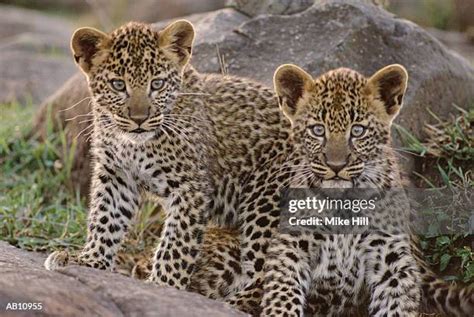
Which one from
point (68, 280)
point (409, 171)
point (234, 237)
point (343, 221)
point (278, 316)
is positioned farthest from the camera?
point (409, 171)

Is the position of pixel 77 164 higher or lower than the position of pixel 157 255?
higher

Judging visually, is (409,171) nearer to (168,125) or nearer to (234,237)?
(234,237)

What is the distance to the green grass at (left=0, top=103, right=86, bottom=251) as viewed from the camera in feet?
33.3

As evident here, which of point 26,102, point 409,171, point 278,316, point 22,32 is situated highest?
point 22,32

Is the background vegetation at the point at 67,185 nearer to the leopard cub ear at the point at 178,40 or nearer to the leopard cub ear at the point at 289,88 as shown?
the leopard cub ear at the point at 289,88

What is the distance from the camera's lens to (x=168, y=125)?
8.48 m

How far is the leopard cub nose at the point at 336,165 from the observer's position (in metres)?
7.75

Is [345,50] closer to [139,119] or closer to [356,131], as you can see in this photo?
[356,131]

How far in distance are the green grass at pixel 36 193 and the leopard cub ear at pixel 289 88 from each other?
2.77 metres

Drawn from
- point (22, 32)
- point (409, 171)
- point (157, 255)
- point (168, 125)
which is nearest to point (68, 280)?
point (157, 255)

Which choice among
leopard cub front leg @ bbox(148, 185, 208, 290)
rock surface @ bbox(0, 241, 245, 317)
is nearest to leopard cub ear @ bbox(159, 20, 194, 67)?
leopard cub front leg @ bbox(148, 185, 208, 290)

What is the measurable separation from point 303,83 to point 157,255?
70.2 inches

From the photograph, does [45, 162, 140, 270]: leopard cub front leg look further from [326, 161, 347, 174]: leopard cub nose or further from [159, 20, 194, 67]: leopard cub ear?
[326, 161, 347, 174]: leopard cub nose

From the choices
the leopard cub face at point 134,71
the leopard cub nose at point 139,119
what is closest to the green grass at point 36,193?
the leopard cub face at point 134,71
